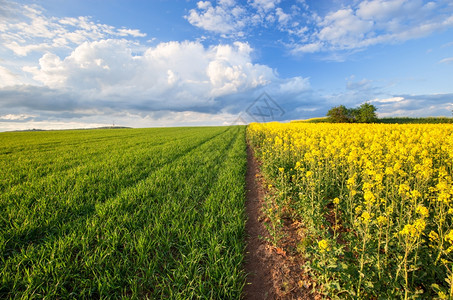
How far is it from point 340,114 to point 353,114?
376 centimetres

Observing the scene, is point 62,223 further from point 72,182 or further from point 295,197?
point 295,197

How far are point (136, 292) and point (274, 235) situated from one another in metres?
2.36

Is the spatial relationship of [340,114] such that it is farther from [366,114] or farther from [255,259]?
[255,259]

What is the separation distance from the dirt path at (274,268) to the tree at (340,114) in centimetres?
5439

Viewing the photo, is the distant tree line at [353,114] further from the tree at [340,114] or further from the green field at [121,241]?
the green field at [121,241]

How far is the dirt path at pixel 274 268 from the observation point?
8.73 ft

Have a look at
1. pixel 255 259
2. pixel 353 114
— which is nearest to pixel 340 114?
pixel 353 114

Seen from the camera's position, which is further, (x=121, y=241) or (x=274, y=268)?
(x=121, y=241)

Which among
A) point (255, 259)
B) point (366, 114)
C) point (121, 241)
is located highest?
point (366, 114)

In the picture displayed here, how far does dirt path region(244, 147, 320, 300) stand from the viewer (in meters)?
2.66

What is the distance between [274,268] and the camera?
3.05 metres

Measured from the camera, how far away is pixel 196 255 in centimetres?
301

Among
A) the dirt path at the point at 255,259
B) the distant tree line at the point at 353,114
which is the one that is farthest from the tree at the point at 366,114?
the dirt path at the point at 255,259

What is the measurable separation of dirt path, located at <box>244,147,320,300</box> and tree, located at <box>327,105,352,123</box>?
54.4m
